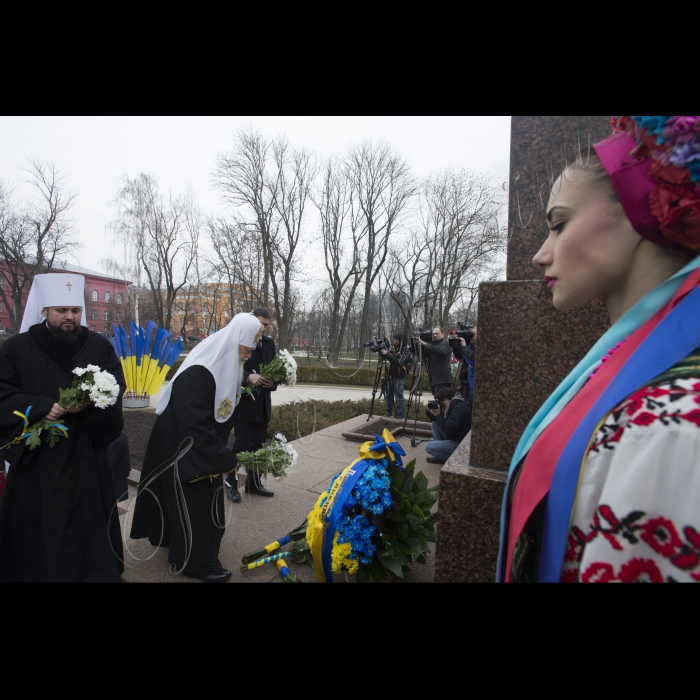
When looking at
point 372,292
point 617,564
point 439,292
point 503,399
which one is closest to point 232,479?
point 503,399

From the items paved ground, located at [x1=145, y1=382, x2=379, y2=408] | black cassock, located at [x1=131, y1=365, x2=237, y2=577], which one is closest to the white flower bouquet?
black cassock, located at [x1=131, y1=365, x2=237, y2=577]

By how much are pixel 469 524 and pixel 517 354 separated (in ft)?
2.84

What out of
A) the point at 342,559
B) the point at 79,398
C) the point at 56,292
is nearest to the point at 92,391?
the point at 79,398

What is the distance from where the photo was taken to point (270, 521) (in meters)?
3.71

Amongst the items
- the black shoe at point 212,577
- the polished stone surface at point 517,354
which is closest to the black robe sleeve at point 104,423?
the black shoe at point 212,577

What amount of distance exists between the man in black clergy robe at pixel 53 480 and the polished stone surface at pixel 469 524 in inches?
81.4

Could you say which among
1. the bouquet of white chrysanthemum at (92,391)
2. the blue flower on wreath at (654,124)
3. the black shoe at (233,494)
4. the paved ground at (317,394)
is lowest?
the paved ground at (317,394)

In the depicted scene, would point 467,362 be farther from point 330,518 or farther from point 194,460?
point 194,460

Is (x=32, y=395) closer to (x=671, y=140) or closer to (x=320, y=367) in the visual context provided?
(x=671, y=140)

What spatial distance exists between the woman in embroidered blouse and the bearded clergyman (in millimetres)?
2096

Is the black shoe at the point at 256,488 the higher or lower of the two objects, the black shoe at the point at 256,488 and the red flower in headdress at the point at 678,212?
the lower

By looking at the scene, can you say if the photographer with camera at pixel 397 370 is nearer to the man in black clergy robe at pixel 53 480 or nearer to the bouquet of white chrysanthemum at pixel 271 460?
the bouquet of white chrysanthemum at pixel 271 460

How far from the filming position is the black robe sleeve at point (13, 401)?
2385 millimetres

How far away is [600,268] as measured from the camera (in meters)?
0.87
